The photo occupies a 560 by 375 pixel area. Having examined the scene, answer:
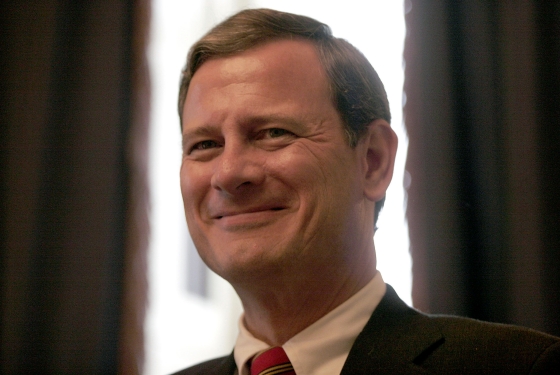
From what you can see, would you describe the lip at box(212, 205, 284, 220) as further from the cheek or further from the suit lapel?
the suit lapel

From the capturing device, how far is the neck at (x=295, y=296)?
128 centimetres

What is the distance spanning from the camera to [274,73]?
1342mm

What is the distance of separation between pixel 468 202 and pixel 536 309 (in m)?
0.39

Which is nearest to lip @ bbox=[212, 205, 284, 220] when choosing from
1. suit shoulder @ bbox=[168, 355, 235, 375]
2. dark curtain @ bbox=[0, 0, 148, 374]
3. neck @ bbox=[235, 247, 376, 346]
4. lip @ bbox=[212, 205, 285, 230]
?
lip @ bbox=[212, 205, 285, 230]

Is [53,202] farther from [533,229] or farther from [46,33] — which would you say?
[533,229]

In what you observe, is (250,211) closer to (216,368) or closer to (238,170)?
(238,170)

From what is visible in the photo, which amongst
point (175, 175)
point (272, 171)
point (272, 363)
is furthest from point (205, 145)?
point (175, 175)

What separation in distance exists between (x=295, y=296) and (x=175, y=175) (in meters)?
1.14

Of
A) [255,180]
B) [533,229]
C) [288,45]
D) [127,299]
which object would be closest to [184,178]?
[255,180]

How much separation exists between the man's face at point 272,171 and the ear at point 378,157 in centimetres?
4

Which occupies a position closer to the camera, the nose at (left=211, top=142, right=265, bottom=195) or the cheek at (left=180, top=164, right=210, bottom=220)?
the nose at (left=211, top=142, right=265, bottom=195)

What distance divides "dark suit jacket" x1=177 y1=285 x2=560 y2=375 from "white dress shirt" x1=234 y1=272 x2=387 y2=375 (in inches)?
1.5

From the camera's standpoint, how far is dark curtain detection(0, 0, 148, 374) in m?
2.08

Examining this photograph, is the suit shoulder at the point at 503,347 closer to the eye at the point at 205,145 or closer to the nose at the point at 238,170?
the nose at the point at 238,170
